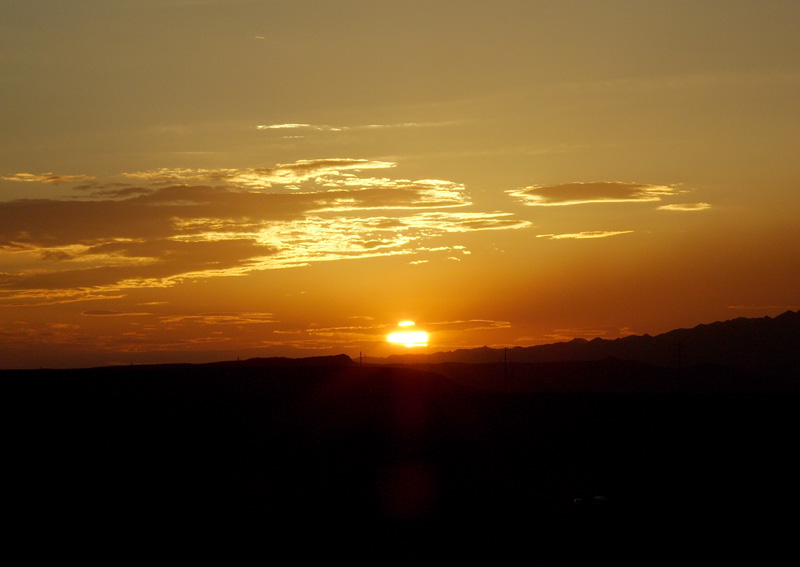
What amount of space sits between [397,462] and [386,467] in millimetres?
1220

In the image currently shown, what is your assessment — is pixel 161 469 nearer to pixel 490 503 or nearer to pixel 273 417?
pixel 273 417

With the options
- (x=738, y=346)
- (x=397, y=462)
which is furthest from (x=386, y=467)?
(x=738, y=346)

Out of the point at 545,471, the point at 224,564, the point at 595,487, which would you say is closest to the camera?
the point at 224,564

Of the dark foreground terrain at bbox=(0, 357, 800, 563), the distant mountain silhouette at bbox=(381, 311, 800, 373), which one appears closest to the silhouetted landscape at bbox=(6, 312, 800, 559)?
the dark foreground terrain at bbox=(0, 357, 800, 563)

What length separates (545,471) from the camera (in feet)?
117

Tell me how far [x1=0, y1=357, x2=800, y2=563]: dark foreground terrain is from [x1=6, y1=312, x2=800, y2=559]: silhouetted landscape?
0.13 m

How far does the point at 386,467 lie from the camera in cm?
3800

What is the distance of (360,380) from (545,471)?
21.7 meters

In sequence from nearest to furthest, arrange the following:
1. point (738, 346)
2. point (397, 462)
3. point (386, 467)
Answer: point (386, 467) < point (397, 462) < point (738, 346)

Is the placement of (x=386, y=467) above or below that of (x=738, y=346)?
below

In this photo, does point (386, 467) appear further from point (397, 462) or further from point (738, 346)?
point (738, 346)

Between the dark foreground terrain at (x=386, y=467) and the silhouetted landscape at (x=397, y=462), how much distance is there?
13 centimetres

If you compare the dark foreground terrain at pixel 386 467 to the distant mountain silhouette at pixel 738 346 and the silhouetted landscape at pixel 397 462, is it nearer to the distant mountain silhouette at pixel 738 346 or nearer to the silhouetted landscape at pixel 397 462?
the silhouetted landscape at pixel 397 462

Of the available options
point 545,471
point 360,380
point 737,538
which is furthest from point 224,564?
point 360,380
